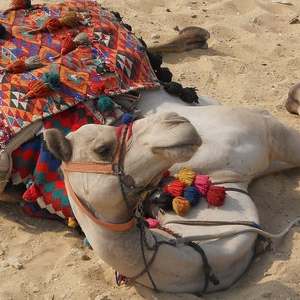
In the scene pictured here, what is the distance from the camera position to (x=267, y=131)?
4.39 metres

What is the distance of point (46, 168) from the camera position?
4.27 meters

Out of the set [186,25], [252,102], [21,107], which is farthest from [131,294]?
[186,25]

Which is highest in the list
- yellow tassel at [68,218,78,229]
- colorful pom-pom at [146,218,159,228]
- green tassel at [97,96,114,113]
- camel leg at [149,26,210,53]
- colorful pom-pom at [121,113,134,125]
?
green tassel at [97,96,114,113]

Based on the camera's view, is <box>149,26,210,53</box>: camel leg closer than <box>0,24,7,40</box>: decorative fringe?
No

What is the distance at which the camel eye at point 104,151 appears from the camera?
129 inches

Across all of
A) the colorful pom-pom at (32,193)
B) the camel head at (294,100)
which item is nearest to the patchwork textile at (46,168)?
the colorful pom-pom at (32,193)

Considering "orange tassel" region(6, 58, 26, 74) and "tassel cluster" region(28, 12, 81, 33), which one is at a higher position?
"tassel cluster" region(28, 12, 81, 33)

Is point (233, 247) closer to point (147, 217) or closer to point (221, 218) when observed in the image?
point (221, 218)

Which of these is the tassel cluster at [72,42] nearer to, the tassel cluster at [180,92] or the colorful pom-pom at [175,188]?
the tassel cluster at [180,92]

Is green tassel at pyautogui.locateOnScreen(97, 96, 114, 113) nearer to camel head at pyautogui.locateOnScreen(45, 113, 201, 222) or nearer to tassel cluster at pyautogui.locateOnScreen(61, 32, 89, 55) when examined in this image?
tassel cluster at pyautogui.locateOnScreen(61, 32, 89, 55)

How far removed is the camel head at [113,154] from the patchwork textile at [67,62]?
100 cm

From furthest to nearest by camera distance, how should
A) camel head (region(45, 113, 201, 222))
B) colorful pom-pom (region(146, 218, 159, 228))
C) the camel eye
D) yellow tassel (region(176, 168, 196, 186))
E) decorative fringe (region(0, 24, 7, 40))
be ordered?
decorative fringe (region(0, 24, 7, 40))
yellow tassel (region(176, 168, 196, 186))
colorful pom-pom (region(146, 218, 159, 228))
the camel eye
camel head (region(45, 113, 201, 222))

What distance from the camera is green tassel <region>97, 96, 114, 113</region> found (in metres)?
4.31

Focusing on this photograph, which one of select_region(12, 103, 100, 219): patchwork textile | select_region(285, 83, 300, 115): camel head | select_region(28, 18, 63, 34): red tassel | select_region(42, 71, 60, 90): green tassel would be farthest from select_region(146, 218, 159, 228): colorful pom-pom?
select_region(285, 83, 300, 115): camel head
